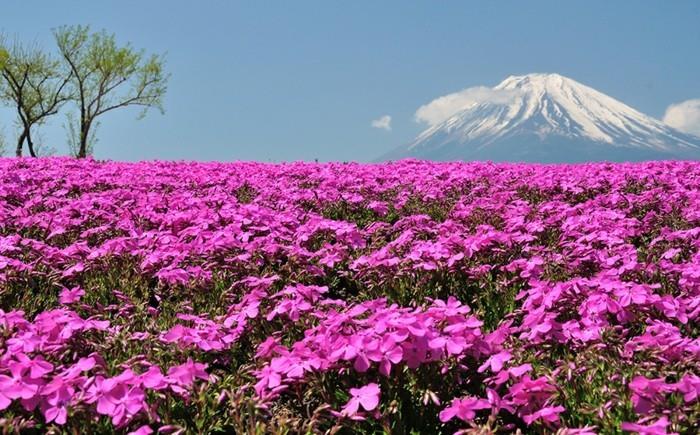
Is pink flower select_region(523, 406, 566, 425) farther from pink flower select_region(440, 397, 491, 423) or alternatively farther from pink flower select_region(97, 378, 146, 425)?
pink flower select_region(97, 378, 146, 425)

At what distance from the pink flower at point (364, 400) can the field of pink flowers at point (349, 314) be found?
1cm

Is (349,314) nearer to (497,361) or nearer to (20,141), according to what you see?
(497,361)

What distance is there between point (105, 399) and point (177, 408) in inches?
22.3

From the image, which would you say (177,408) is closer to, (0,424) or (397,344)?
(0,424)

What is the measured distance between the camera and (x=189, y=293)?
16.7 ft

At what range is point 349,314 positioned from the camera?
3221mm

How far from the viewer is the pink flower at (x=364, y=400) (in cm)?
269

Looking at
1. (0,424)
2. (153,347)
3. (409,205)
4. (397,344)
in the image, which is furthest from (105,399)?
(409,205)

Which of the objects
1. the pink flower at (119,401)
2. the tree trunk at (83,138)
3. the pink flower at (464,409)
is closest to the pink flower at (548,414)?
the pink flower at (464,409)

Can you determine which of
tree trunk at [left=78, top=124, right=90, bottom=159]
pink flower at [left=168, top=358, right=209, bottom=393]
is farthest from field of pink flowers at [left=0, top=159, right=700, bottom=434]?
tree trunk at [left=78, top=124, right=90, bottom=159]

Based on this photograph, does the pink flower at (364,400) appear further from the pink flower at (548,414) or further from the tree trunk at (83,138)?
the tree trunk at (83,138)

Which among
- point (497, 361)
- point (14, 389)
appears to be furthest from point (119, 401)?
point (497, 361)

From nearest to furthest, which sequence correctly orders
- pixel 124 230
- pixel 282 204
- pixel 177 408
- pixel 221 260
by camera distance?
pixel 177 408 < pixel 221 260 < pixel 124 230 < pixel 282 204

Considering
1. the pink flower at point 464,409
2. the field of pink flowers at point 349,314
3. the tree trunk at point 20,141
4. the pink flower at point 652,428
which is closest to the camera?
the pink flower at point 652,428
